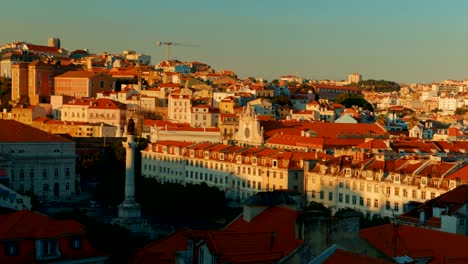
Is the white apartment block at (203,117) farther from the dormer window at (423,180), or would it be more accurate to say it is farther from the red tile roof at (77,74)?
the dormer window at (423,180)

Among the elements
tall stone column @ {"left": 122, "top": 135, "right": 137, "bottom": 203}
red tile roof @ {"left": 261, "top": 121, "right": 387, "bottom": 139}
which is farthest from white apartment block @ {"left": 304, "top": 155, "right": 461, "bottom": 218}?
red tile roof @ {"left": 261, "top": 121, "right": 387, "bottom": 139}

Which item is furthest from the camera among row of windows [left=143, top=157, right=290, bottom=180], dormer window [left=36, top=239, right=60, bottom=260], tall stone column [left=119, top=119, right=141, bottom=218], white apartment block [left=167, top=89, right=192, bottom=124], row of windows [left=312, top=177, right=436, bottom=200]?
white apartment block [left=167, top=89, right=192, bottom=124]

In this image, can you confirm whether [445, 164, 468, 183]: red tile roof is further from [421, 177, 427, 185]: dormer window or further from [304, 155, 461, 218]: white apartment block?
[421, 177, 427, 185]: dormer window

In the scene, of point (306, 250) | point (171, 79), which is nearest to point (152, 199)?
point (306, 250)

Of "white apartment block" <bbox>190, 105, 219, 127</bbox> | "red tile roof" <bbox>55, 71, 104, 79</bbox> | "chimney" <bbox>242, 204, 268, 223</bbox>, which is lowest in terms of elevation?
"chimney" <bbox>242, 204, 268, 223</bbox>

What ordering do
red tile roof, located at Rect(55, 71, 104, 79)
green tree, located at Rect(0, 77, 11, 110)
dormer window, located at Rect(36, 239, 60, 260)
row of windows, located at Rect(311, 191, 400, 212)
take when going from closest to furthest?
dormer window, located at Rect(36, 239, 60, 260) < row of windows, located at Rect(311, 191, 400, 212) < green tree, located at Rect(0, 77, 11, 110) < red tile roof, located at Rect(55, 71, 104, 79)

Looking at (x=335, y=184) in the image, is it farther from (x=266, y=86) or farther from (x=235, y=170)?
(x=266, y=86)

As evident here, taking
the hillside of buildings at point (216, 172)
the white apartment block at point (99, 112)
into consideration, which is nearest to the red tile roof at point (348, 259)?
the hillside of buildings at point (216, 172)
